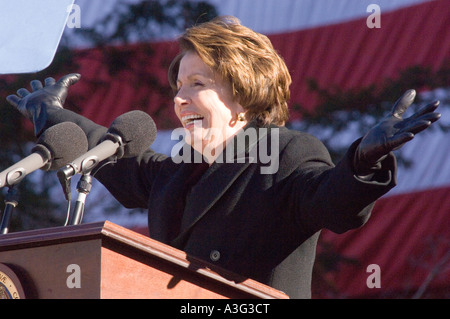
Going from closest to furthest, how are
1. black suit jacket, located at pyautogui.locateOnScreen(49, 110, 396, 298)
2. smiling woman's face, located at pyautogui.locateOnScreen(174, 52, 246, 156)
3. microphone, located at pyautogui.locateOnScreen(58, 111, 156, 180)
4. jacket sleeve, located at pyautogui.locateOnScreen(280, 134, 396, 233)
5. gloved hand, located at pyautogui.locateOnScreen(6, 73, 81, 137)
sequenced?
1. jacket sleeve, located at pyautogui.locateOnScreen(280, 134, 396, 233)
2. microphone, located at pyautogui.locateOnScreen(58, 111, 156, 180)
3. black suit jacket, located at pyautogui.locateOnScreen(49, 110, 396, 298)
4. smiling woman's face, located at pyautogui.locateOnScreen(174, 52, 246, 156)
5. gloved hand, located at pyautogui.locateOnScreen(6, 73, 81, 137)

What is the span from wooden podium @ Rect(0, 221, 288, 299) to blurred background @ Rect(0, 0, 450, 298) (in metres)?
1.76

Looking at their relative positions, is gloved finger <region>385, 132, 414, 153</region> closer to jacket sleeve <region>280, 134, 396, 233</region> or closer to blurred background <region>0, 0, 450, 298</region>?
jacket sleeve <region>280, 134, 396, 233</region>

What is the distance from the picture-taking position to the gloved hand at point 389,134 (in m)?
1.28

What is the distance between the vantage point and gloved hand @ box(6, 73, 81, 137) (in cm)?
207

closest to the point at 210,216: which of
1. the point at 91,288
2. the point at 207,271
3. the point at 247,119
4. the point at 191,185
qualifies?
the point at 191,185

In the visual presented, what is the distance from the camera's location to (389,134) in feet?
4.31

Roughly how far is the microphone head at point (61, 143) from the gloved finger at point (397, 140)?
0.69 m

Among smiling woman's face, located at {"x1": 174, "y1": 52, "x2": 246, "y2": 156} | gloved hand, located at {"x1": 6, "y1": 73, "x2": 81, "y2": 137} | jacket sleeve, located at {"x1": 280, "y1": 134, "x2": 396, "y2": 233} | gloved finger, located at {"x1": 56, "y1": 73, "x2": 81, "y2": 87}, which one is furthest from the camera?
gloved finger, located at {"x1": 56, "y1": 73, "x2": 81, "y2": 87}

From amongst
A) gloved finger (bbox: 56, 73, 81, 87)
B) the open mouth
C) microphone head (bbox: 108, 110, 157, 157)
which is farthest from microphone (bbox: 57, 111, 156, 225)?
gloved finger (bbox: 56, 73, 81, 87)

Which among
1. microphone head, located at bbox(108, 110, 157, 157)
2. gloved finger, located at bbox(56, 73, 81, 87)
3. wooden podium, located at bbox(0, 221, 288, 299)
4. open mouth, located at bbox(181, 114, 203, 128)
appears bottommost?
wooden podium, located at bbox(0, 221, 288, 299)

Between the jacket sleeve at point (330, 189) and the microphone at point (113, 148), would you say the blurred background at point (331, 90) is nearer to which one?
the jacket sleeve at point (330, 189)

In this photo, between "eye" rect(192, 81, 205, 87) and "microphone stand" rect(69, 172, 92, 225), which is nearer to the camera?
"microphone stand" rect(69, 172, 92, 225)

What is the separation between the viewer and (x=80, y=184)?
4.96 feet

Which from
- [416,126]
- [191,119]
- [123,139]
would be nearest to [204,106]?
[191,119]
